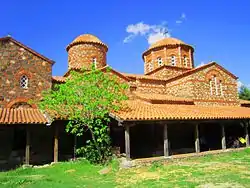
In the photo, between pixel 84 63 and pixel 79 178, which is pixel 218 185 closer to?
pixel 79 178

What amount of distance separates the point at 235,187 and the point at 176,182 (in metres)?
1.76

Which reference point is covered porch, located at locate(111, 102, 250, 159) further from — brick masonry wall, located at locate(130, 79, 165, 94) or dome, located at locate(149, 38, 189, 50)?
dome, located at locate(149, 38, 189, 50)

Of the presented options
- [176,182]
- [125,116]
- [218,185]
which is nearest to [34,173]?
[125,116]

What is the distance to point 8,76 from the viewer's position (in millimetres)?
14578

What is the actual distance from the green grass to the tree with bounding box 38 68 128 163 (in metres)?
1.12

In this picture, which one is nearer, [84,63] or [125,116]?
[125,116]

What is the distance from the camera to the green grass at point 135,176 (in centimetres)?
810

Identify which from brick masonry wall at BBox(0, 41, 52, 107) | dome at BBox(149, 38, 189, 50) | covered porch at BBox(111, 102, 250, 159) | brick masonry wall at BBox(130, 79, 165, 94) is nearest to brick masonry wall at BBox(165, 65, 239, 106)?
brick masonry wall at BBox(130, 79, 165, 94)

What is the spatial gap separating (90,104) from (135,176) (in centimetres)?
409

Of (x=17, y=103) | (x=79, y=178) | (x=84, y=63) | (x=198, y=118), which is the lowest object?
(x=79, y=178)

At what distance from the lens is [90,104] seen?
11953 mm

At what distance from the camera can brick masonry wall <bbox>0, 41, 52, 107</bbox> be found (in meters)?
14.5

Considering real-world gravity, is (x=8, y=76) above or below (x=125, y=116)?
above

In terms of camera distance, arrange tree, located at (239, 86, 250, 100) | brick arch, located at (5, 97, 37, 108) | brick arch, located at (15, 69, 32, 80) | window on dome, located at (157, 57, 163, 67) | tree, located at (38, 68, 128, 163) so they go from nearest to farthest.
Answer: tree, located at (38, 68, 128, 163) → brick arch, located at (5, 97, 37, 108) → brick arch, located at (15, 69, 32, 80) → window on dome, located at (157, 57, 163, 67) → tree, located at (239, 86, 250, 100)
